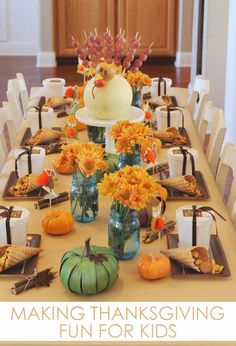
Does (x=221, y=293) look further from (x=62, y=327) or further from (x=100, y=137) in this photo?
(x=100, y=137)

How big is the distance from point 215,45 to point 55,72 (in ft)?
8.83

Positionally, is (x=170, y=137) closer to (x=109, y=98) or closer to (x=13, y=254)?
(x=109, y=98)

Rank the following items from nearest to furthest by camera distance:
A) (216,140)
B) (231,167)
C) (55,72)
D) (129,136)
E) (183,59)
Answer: (129,136)
(231,167)
(216,140)
(55,72)
(183,59)

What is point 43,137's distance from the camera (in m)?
3.27

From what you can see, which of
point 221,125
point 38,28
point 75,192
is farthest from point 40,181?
point 38,28

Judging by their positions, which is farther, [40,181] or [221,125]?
[221,125]

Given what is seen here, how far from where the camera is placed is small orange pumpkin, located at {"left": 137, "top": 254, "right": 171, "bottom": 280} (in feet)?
6.70

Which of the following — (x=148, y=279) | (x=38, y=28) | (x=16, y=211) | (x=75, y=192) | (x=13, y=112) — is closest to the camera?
(x=148, y=279)

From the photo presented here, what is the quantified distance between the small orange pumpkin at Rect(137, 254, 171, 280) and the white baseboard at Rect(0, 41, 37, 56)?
7056mm

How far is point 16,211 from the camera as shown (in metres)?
2.23

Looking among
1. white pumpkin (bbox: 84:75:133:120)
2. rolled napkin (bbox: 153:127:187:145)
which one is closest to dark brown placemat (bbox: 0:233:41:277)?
white pumpkin (bbox: 84:75:133:120)

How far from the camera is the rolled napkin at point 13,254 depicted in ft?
6.86

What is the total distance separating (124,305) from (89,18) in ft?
21.5

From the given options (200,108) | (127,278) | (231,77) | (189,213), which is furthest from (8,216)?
(231,77)
